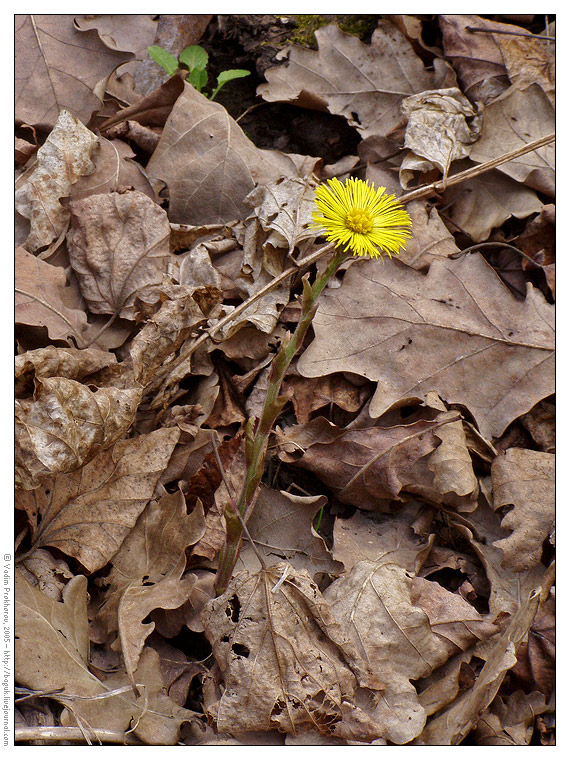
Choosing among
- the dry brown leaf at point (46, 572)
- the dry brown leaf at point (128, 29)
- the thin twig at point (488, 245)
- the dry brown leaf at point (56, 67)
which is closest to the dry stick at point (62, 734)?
the dry brown leaf at point (46, 572)

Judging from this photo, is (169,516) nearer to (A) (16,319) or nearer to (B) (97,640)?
(B) (97,640)

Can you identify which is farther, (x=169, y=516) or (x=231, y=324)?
(x=231, y=324)

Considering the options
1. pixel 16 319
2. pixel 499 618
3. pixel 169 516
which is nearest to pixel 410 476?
pixel 499 618

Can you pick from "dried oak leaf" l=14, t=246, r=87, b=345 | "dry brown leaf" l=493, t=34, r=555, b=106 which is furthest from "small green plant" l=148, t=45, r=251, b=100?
"dry brown leaf" l=493, t=34, r=555, b=106

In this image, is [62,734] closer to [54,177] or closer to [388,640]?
[388,640]

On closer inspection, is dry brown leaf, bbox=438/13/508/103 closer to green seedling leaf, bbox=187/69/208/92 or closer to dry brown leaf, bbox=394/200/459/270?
dry brown leaf, bbox=394/200/459/270

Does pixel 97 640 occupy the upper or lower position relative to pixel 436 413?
lower

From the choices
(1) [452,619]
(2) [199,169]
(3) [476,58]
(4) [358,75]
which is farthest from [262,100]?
(1) [452,619]

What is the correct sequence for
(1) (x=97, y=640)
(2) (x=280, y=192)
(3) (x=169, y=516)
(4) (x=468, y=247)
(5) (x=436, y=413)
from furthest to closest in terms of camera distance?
(4) (x=468, y=247) → (2) (x=280, y=192) → (5) (x=436, y=413) → (3) (x=169, y=516) → (1) (x=97, y=640)
